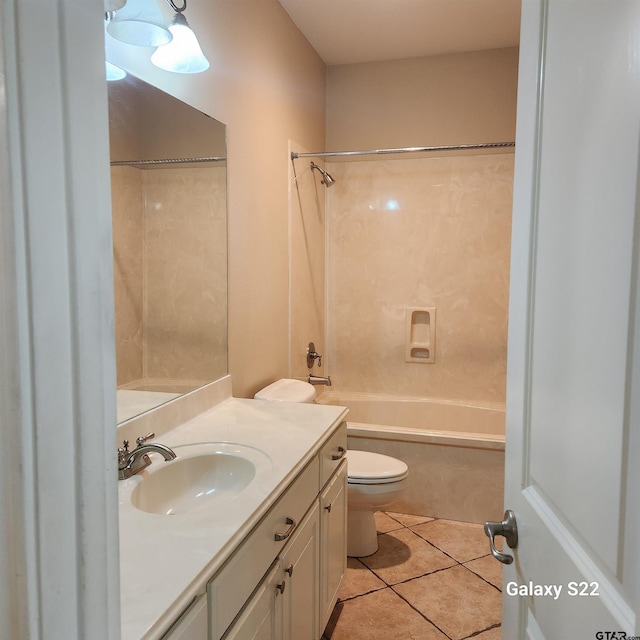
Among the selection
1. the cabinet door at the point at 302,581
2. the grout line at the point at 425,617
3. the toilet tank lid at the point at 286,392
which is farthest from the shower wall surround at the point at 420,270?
the cabinet door at the point at 302,581

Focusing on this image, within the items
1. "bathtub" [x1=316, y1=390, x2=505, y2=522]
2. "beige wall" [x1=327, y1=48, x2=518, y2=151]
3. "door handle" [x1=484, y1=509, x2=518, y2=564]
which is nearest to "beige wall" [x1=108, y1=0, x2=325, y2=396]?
"beige wall" [x1=327, y1=48, x2=518, y2=151]

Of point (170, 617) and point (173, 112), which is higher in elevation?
point (173, 112)

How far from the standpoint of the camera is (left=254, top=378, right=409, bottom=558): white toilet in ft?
7.69

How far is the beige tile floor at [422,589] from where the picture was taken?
1.97m

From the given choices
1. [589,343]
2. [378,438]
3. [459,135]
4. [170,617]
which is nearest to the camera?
[589,343]

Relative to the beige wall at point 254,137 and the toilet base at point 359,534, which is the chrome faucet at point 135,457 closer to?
the beige wall at point 254,137

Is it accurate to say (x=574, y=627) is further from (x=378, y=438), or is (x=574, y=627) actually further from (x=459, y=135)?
(x=459, y=135)

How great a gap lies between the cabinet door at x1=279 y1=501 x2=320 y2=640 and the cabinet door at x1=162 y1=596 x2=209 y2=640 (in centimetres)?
42

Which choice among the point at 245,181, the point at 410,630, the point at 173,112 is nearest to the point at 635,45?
the point at 173,112

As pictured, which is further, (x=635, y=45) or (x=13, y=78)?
(x=635, y=45)

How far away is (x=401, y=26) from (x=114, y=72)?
2.06 metres

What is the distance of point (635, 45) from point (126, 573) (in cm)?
107

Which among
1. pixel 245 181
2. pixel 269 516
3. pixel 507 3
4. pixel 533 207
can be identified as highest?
pixel 507 3

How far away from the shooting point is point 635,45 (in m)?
0.55
